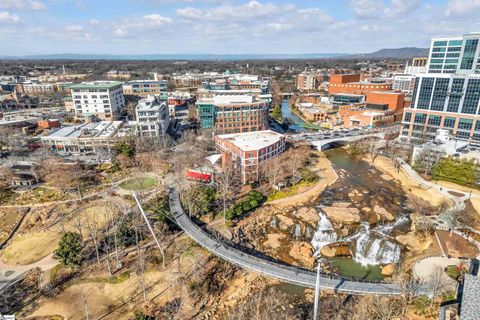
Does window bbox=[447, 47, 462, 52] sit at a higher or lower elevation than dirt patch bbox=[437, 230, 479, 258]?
higher

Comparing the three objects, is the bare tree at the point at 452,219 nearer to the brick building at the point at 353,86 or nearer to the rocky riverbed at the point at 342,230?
the rocky riverbed at the point at 342,230

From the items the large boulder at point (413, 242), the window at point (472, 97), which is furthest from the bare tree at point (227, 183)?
the window at point (472, 97)

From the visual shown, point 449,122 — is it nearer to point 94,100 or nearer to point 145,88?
point 94,100

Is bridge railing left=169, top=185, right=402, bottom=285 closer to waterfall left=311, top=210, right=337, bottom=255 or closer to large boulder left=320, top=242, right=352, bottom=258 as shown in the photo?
large boulder left=320, top=242, right=352, bottom=258

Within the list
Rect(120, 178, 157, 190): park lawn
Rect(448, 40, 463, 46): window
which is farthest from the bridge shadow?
Rect(448, 40, 463, 46): window

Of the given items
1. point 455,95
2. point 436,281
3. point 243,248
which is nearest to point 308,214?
point 243,248

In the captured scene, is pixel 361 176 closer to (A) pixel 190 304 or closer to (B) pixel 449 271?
(B) pixel 449 271
